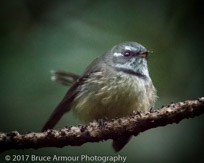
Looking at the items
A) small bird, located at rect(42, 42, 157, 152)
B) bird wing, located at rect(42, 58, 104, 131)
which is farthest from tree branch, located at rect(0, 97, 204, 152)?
bird wing, located at rect(42, 58, 104, 131)

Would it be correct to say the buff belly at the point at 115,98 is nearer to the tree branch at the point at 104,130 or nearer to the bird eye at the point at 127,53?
the bird eye at the point at 127,53

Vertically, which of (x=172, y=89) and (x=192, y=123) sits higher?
(x=172, y=89)

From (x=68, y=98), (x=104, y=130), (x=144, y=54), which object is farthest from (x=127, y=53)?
(x=104, y=130)

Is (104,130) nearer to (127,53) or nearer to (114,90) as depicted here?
(114,90)

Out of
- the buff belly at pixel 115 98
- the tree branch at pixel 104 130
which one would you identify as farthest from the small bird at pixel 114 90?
the tree branch at pixel 104 130

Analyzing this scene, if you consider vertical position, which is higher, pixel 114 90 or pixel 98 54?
pixel 98 54

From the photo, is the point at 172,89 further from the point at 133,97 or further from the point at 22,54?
the point at 22,54

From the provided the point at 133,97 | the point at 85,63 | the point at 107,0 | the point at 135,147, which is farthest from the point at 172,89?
the point at 107,0
